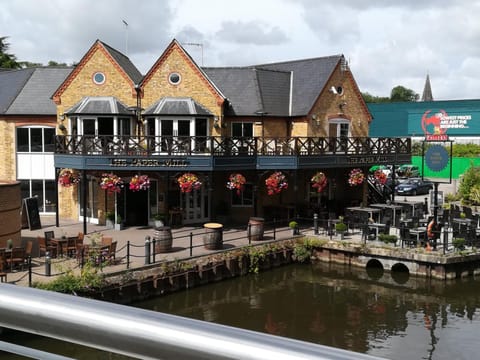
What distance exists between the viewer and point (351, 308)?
18016 millimetres

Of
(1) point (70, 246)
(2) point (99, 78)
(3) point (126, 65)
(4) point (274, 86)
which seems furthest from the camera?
(4) point (274, 86)

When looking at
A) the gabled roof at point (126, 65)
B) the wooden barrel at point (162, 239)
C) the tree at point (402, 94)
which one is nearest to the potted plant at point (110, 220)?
the wooden barrel at point (162, 239)

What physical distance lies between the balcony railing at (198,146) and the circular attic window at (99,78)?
3.03 metres

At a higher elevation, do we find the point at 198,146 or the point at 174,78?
the point at 174,78

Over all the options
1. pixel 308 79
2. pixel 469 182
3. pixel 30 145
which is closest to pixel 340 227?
pixel 308 79

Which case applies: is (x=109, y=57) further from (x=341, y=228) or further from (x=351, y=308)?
(x=351, y=308)

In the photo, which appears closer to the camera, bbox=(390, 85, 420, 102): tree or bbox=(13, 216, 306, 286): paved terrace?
bbox=(13, 216, 306, 286): paved terrace

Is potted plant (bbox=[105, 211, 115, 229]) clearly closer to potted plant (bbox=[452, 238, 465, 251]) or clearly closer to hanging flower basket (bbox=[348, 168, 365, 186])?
hanging flower basket (bbox=[348, 168, 365, 186])

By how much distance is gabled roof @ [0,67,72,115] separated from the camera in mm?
28781

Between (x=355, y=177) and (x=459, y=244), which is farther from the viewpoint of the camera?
(x=355, y=177)

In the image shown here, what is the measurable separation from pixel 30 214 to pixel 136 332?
82.6 feet

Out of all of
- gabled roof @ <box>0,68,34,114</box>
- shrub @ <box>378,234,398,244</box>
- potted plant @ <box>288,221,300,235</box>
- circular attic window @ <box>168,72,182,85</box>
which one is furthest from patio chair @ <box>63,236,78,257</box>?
gabled roof @ <box>0,68,34,114</box>

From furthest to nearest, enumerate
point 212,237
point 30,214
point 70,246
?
point 30,214, point 212,237, point 70,246

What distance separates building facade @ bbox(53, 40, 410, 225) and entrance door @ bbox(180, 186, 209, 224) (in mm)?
51
